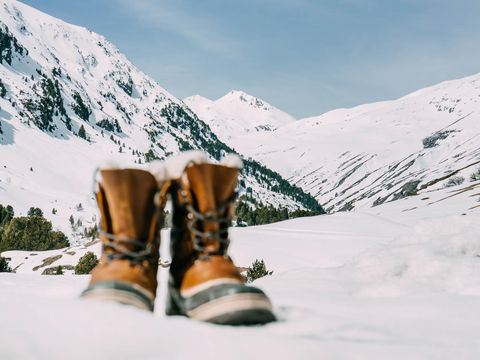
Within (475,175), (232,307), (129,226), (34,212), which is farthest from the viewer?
(475,175)

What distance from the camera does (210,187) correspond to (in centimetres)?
276

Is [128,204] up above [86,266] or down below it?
below

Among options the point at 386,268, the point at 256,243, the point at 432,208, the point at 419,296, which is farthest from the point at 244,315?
the point at 432,208

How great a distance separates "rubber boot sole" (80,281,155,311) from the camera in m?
2.41

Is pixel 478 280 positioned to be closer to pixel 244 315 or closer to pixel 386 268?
pixel 386 268

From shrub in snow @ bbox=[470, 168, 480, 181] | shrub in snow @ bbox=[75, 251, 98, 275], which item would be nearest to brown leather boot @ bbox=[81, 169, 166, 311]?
shrub in snow @ bbox=[75, 251, 98, 275]

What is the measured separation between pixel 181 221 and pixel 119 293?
0.70m

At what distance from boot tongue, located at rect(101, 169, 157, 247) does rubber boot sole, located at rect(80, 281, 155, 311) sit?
333 millimetres

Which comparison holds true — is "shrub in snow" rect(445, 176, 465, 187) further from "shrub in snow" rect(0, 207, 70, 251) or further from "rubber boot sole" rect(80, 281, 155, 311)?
"rubber boot sole" rect(80, 281, 155, 311)

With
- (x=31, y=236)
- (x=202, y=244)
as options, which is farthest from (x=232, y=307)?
(x=31, y=236)

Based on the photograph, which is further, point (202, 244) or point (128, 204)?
point (202, 244)

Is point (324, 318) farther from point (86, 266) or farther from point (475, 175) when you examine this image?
point (475, 175)

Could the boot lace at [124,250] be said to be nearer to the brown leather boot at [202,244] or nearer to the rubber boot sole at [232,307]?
the brown leather boot at [202,244]

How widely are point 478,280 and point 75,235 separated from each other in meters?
143
